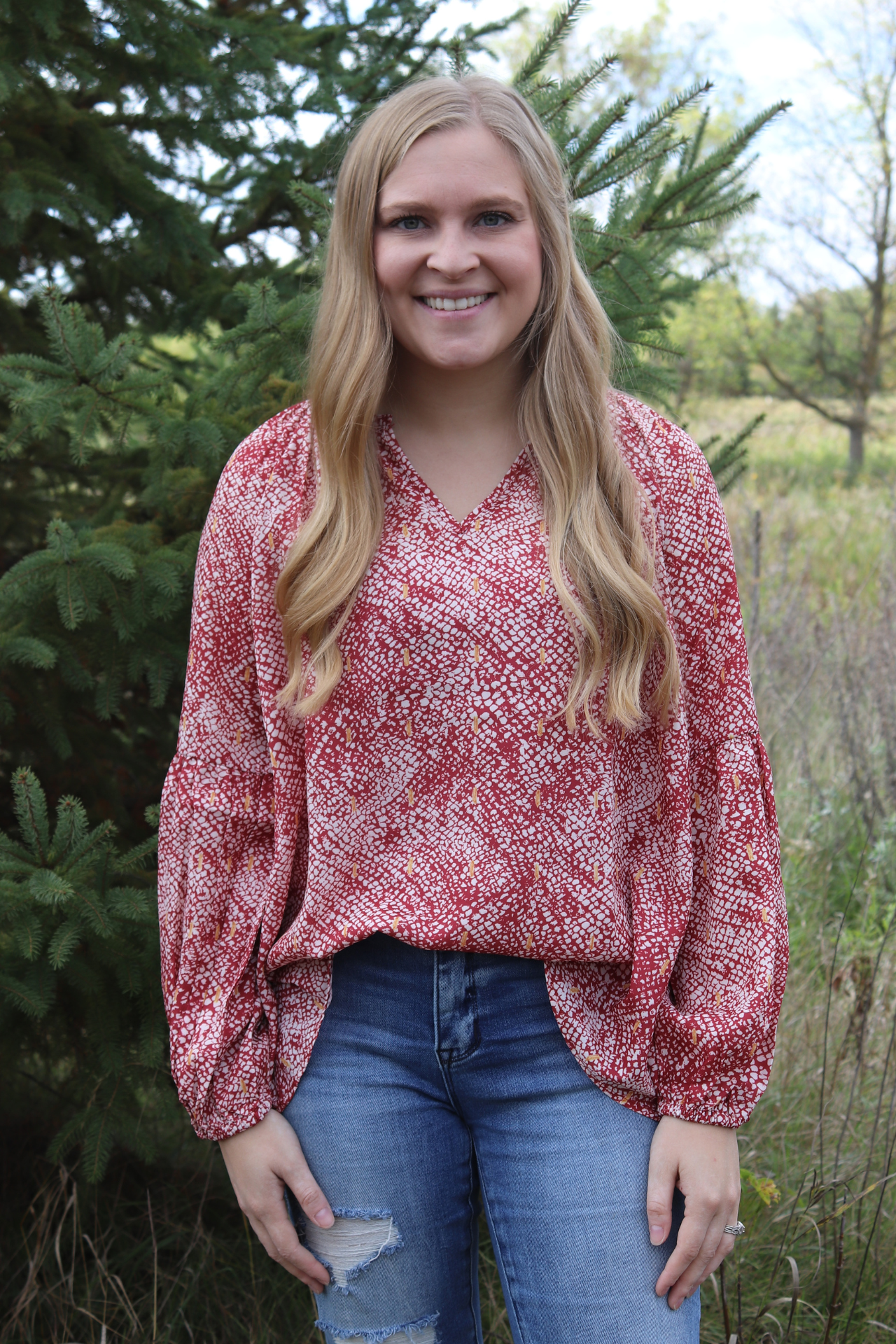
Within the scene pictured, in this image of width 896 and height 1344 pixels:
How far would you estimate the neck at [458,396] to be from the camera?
1.60 metres

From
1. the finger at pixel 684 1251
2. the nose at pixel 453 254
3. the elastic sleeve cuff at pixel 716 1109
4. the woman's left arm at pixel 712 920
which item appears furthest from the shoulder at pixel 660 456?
the finger at pixel 684 1251

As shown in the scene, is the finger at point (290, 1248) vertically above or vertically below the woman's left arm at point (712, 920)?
below

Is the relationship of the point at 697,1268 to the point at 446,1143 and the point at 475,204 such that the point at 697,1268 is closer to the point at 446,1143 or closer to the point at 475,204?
the point at 446,1143

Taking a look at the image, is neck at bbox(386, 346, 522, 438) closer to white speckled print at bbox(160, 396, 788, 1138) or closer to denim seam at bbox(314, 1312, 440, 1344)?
white speckled print at bbox(160, 396, 788, 1138)

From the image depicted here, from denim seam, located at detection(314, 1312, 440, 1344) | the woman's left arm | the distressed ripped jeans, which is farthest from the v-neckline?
denim seam, located at detection(314, 1312, 440, 1344)

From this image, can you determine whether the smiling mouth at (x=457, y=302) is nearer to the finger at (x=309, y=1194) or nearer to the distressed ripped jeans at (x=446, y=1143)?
the distressed ripped jeans at (x=446, y=1143)

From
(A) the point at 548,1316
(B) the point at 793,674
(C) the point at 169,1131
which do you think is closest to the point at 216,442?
(A) the point at 548,1316

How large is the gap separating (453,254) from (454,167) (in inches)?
4.9

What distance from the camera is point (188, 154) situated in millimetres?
2834

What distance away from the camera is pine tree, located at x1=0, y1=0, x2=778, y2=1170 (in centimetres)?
200

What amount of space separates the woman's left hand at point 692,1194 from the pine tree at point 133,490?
100cm

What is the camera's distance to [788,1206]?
87.7 inches

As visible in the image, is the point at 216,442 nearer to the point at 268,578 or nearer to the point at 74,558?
the point at 74,558

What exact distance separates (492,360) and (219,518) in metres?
0.48
